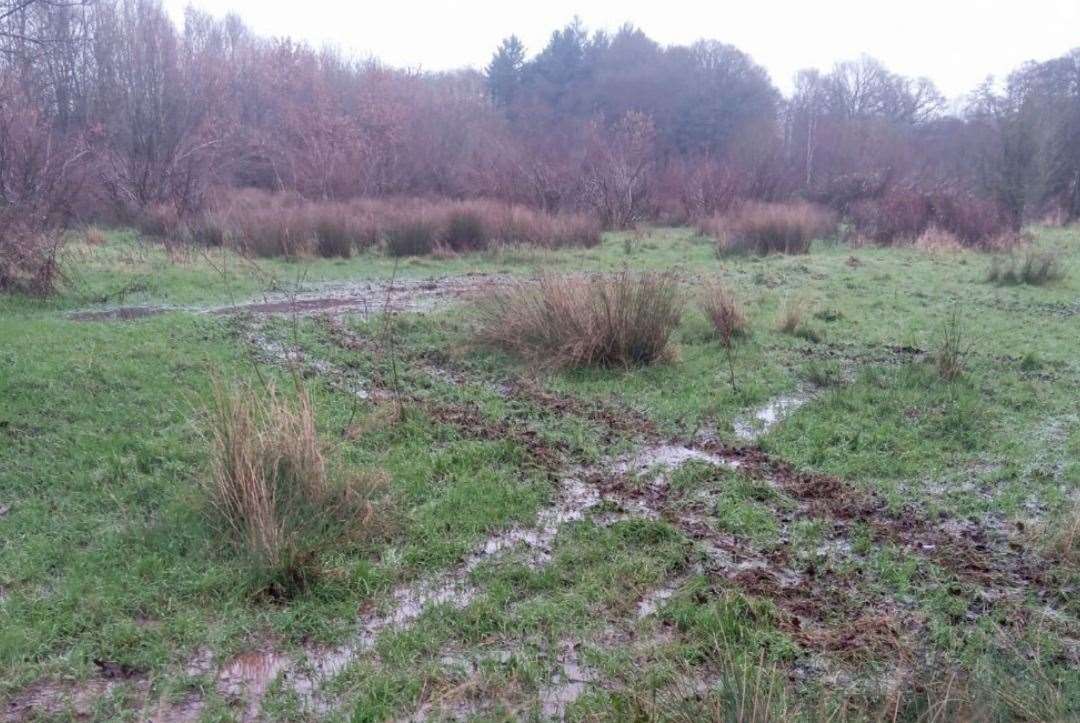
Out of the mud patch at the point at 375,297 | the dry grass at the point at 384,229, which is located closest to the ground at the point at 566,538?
the mud patch at the point at 375,297

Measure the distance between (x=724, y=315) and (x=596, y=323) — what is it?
1.80m

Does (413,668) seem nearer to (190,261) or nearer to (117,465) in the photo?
(117,465)

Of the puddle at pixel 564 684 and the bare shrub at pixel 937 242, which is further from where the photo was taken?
the bare shrub at pixel 937 242

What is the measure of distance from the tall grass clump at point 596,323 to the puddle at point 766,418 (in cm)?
146

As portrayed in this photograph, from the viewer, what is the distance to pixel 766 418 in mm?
6984

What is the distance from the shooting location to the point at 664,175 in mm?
27969

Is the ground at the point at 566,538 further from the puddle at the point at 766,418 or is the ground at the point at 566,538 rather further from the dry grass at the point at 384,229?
the dry grass at the point at 384,229

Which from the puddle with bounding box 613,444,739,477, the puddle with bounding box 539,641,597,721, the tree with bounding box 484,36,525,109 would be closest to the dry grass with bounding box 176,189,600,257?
the puddle with bounding box 613,444,739,477

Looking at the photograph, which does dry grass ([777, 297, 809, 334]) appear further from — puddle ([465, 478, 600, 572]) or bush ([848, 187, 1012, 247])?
bush ([848, 187, 1012, 247])

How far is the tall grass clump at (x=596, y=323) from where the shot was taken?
27.3 ft

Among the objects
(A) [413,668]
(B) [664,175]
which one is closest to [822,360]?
(A) [413,668]

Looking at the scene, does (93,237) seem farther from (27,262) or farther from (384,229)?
(27,262)

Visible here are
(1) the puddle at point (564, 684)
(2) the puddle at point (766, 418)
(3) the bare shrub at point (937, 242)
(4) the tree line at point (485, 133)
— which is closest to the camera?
(1) the puddle at point (564, 684)

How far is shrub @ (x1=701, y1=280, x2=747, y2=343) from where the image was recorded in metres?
9.33
